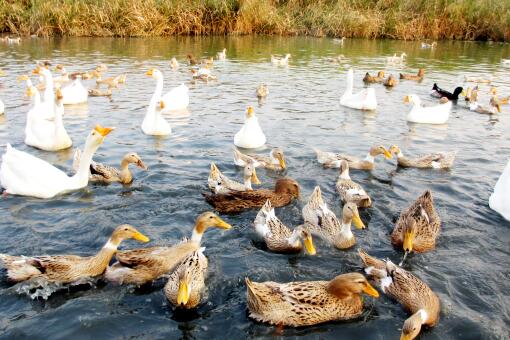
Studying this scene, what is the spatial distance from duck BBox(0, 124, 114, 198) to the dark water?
0.59 feet

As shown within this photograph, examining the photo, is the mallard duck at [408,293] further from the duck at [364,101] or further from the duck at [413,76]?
the duck at [413,76]

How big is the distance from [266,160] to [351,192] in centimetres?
225

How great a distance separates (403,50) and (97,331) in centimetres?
2739

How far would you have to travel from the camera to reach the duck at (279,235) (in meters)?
6.06

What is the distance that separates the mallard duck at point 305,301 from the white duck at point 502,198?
140 inches

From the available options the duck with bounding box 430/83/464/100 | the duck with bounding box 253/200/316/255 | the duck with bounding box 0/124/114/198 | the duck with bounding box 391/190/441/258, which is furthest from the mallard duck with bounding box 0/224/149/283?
the duck with bounding box 430/83/464/100

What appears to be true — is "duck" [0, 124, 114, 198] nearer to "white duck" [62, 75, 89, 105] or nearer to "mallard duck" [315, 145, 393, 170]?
"mallard duck" [315, 145, 393, 170]

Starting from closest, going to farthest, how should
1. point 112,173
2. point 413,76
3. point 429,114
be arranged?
point 112,173
point 429,114
point 413,76

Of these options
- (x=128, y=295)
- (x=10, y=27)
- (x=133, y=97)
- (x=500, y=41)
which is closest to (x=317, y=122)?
(x=133, y=97)

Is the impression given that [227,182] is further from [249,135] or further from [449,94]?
[449,94]

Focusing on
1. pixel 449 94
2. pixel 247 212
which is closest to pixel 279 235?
pixel 247 212

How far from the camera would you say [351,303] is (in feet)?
16.9

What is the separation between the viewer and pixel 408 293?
17.2ft

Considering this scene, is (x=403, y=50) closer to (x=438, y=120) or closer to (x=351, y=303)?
(x=438, y=120)
